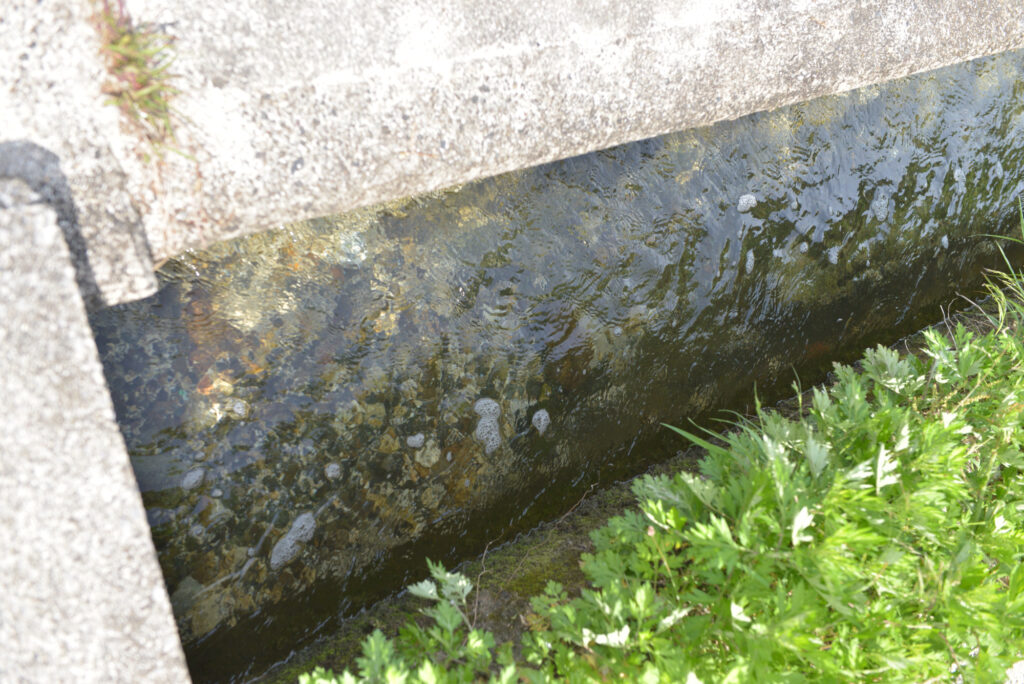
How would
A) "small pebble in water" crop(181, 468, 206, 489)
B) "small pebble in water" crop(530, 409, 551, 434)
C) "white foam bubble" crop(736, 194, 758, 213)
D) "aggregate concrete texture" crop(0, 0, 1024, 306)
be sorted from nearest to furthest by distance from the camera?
"aggregate concrete texture" crop(0, 0, 1024, 306) → "small pebble in water" crop(181, 468, 206, 489) → "small pebble in water" crop(530, 409, 551, 434) → "white foam bubble" crop(736, 194, 758, 213)

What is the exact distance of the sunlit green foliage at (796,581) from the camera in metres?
1.38

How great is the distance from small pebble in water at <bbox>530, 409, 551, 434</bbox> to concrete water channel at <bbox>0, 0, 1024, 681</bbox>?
13 mm

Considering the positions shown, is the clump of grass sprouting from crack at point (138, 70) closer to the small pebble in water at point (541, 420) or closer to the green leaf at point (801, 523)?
the small pebble in water at point (541, 420)

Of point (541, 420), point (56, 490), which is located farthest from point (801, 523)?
point (56, 490)

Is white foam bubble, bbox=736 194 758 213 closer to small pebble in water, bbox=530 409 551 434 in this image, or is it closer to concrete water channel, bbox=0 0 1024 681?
concrete water channel, bbox=0 0 1024 681

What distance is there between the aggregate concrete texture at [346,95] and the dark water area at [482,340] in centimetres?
35

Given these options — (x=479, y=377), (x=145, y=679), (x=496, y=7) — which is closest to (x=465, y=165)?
(x=496, y=7)

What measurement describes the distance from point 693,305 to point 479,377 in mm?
895

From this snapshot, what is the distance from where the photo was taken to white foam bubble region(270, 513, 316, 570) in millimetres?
1781

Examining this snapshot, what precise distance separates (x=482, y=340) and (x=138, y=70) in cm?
114

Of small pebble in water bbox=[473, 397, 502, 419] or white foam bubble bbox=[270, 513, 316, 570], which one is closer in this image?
white foam bubble bbox=[270, 513, 316, 570]

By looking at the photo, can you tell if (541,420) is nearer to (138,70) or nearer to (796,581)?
(796,581)

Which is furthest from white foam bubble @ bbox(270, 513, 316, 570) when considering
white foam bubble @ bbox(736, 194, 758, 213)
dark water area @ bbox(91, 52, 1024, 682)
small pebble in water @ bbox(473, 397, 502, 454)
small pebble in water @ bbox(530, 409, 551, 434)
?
white foam bubble @ bbox(736, 194, 758, 213)

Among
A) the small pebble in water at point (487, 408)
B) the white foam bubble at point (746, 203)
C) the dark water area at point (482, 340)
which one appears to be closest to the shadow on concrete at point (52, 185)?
the dark water area at point (482, 340)
